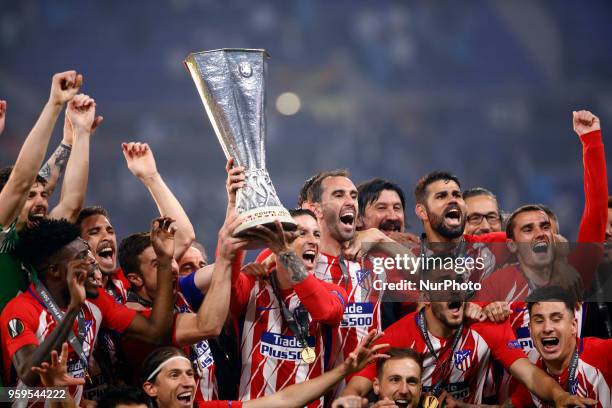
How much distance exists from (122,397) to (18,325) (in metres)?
0.43

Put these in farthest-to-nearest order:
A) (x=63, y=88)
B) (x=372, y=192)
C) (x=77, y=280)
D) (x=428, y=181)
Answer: (x=372, y=192) → (x=428, y=181) → (x=63, y=88) → (x=77, y=280)

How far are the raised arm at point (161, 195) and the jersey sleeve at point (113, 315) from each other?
499mm

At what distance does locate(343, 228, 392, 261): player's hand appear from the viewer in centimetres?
444

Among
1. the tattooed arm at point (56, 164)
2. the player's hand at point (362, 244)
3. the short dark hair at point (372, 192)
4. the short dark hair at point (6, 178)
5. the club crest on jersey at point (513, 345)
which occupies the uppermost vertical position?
the short dark hair at point (372, 192)

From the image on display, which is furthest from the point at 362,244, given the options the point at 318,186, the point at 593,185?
the point at 593,185

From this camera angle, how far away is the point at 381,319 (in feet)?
14.6

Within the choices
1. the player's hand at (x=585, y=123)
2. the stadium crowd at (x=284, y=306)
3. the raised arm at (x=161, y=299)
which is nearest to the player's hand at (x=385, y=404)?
the stadium crowd at (x=284, y=306)

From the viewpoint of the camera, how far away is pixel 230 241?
3551mm

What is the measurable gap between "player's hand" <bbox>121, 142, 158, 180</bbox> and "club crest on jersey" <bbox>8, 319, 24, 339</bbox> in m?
1.11

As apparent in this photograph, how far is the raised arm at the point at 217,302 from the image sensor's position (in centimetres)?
362

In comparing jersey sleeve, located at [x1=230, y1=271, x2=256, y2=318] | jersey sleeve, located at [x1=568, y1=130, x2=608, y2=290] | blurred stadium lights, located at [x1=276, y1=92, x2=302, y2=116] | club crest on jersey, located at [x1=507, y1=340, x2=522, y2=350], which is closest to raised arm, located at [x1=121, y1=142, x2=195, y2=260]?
jersey sleeve, located at [x1=230, y1=271, x2=256, y2=318]

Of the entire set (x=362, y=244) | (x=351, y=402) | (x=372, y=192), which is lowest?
(x=351, y=402)

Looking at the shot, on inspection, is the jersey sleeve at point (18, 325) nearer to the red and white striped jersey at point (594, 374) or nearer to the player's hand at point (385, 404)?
the player's hand at point (385, 404)

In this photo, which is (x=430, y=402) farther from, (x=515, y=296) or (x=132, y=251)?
(x=132, y=251)
